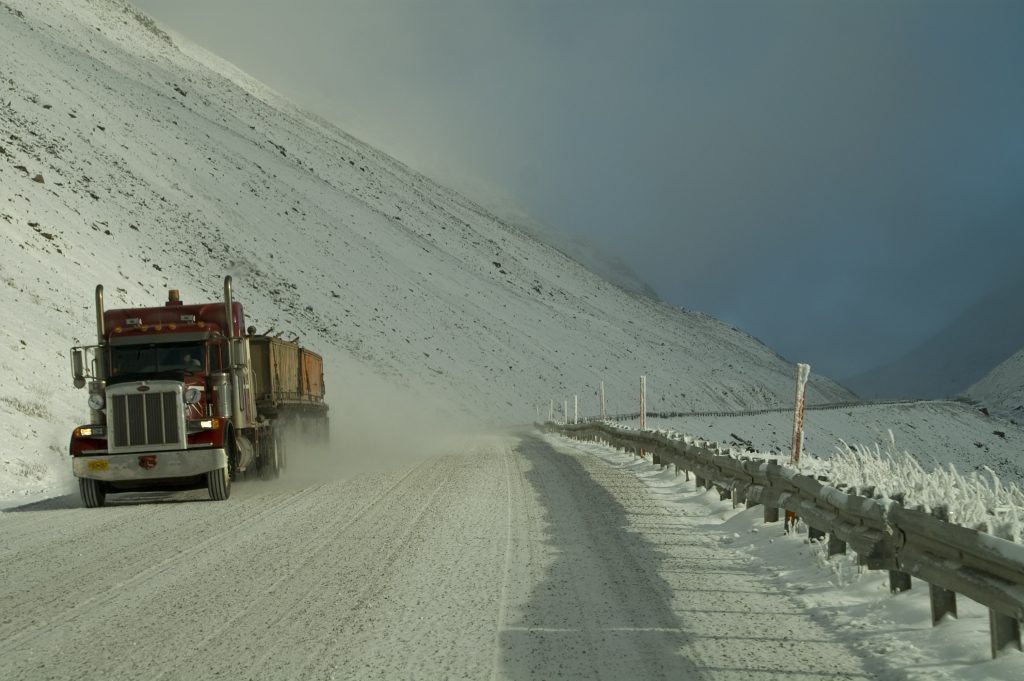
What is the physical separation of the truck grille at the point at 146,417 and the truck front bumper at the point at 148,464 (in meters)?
0.27

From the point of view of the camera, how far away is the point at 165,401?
15344 millimetres

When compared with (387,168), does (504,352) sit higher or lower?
lower

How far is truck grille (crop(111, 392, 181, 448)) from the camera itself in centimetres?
1520

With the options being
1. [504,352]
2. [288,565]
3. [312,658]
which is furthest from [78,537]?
[504,352]

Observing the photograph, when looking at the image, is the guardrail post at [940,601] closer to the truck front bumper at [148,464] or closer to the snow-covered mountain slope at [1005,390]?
the truck front bumper at [148,464]

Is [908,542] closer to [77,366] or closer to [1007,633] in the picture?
[1007,633]

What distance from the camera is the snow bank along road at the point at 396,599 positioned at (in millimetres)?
5945

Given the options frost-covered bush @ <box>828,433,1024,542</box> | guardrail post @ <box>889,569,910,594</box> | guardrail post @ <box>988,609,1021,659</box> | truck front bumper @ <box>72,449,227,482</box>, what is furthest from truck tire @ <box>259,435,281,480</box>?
guardrail post @ <box>988,609,1021,659</box>

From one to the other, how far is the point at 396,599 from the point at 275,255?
7639 centimetres

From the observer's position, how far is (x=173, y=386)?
1537 cm

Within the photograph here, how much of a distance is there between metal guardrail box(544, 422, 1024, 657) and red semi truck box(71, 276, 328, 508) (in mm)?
8633

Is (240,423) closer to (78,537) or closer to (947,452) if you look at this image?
(78,537)

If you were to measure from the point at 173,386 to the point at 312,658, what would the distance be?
10.3 metres

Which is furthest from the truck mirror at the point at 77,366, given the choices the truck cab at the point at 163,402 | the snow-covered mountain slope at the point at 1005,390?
the snow-covered mountain slope at the point at 1005,390
